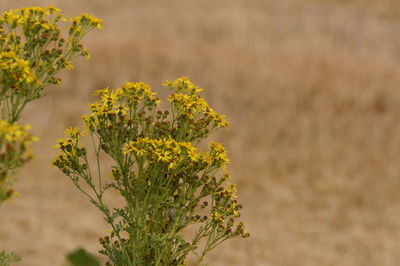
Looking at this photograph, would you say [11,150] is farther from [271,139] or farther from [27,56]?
[271,139]

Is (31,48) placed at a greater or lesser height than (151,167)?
greater

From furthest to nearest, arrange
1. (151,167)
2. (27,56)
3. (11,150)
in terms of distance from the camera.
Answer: (27,56)
(151,167)
(11,150)

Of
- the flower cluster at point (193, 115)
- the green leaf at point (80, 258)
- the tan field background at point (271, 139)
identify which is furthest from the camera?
the tan field background at point (271, 139)

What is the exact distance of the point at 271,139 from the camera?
1394 cm

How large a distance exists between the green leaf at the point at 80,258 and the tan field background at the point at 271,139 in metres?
7.16

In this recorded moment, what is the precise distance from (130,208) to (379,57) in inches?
722

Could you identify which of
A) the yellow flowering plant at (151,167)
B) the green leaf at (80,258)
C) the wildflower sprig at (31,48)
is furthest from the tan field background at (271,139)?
the green leaf at (80,258)

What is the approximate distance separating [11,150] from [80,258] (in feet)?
2.54

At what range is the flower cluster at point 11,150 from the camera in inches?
89.7

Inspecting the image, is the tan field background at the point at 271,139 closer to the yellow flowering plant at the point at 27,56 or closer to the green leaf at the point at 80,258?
the yellow flowering plant at the point at 27,56

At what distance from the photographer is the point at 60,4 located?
24.3 m

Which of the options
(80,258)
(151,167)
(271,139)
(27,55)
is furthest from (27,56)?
(271,139)

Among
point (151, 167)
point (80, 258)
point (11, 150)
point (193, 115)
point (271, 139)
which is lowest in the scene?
point (80, 258)

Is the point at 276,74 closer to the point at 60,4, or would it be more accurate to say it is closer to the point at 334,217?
the point at 334,217
